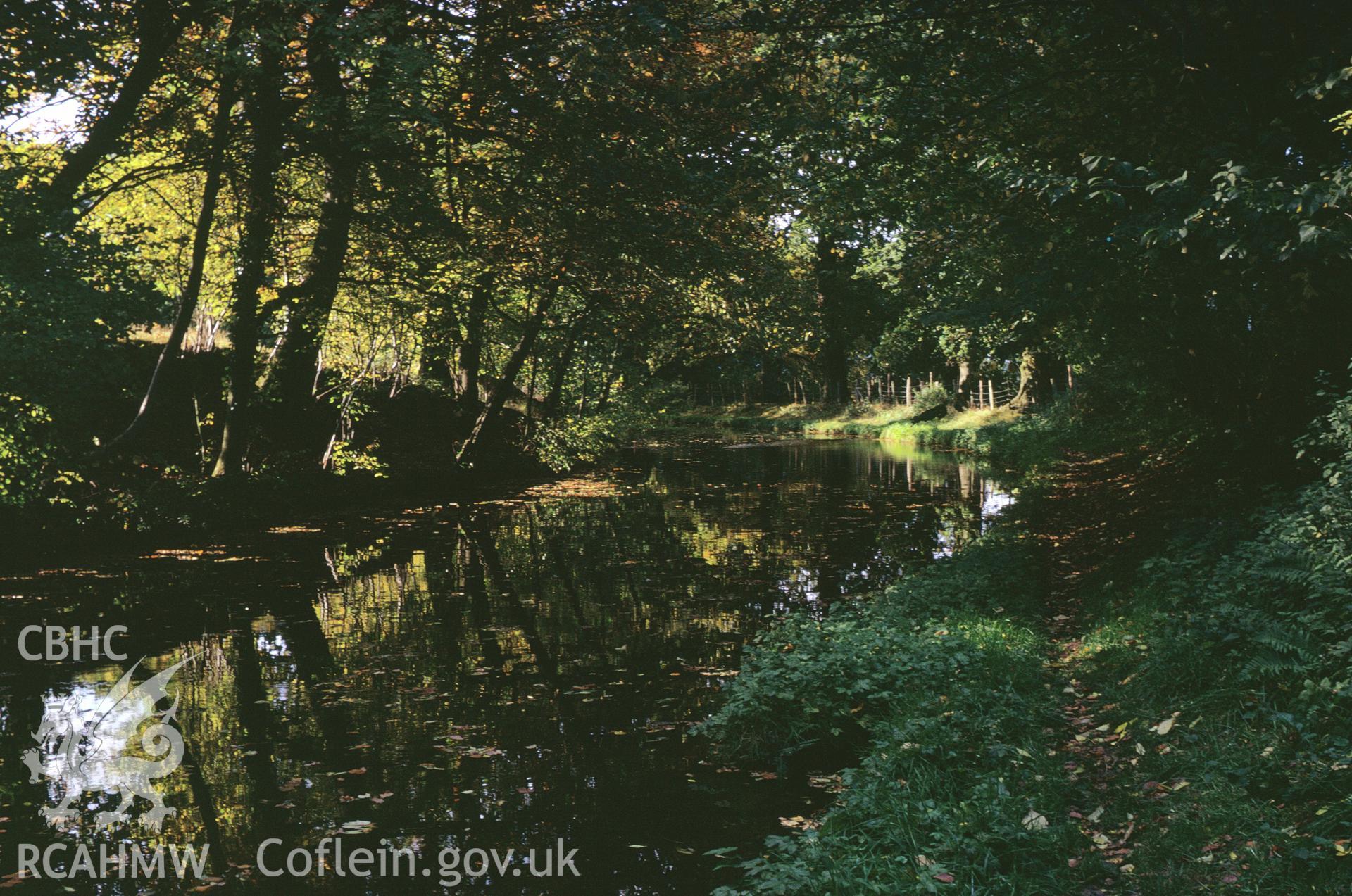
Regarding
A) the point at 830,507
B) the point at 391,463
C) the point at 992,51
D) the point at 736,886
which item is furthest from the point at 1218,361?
the point at 391,463

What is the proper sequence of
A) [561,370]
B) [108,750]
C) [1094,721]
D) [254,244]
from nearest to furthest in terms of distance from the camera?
[1094,721] → [108,750] → [254,244] → [561,370]

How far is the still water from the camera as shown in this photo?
561cm

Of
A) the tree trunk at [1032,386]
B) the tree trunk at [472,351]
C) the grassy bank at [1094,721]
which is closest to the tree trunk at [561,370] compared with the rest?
the tree trunk at [472,351]

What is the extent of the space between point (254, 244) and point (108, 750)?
1003cm

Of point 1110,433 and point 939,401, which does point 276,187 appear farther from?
point 939,401

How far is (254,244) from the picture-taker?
14.7 m

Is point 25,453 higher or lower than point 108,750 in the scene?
higher

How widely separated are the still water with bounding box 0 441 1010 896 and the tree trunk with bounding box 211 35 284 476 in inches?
82.1

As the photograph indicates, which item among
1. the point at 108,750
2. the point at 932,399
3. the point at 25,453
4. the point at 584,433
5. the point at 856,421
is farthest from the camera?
the point at 856,421

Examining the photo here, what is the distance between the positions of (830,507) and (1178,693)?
46.1 ft

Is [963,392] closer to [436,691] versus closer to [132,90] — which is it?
[132,90]

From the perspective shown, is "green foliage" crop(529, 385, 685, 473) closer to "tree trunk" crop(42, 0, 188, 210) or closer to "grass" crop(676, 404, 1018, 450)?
"grass" crop(676, 404, 1018, 450)

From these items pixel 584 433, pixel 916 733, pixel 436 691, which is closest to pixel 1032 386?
pixel 584 433

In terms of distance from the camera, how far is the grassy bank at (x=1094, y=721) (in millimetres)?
4508
